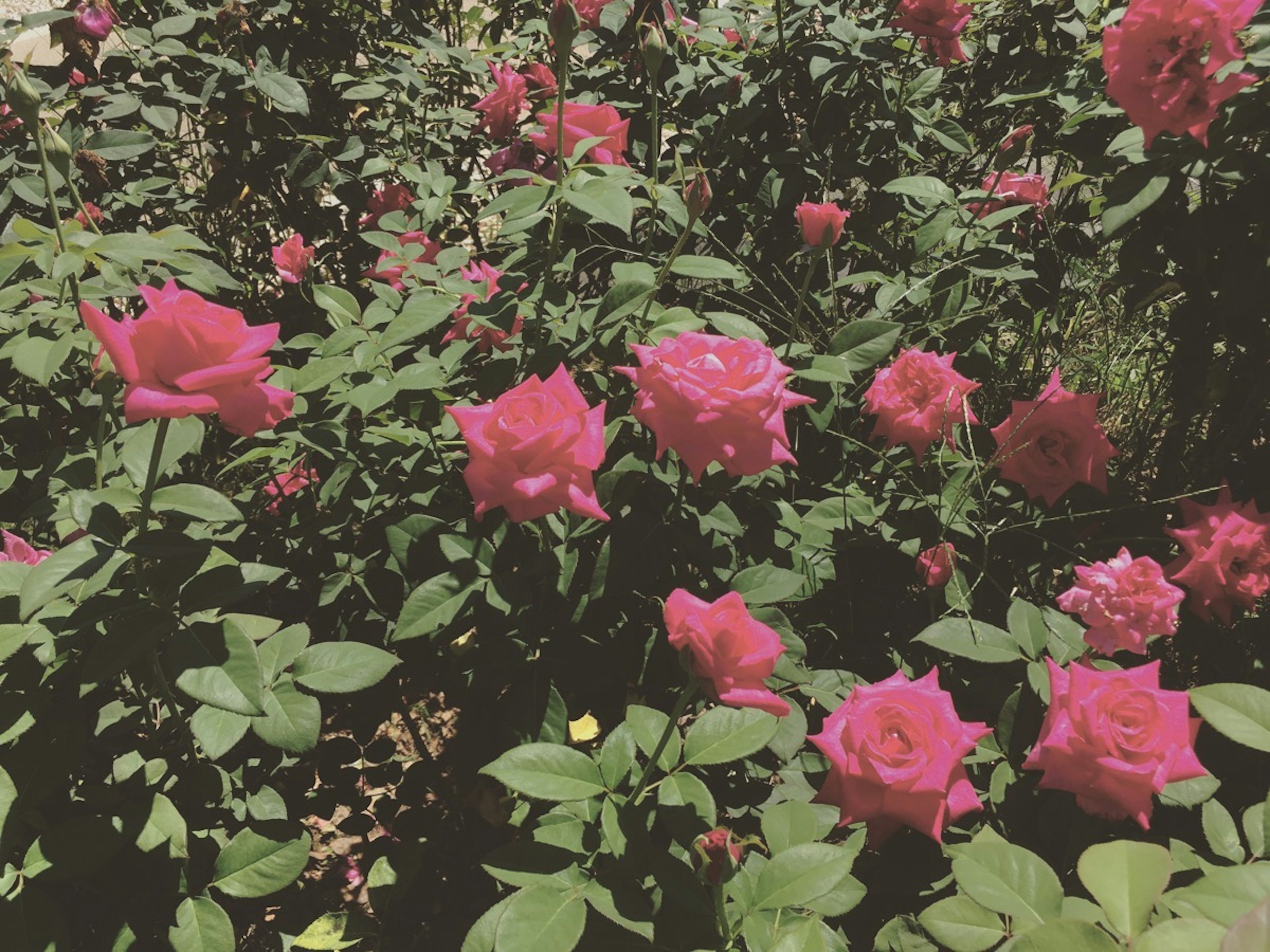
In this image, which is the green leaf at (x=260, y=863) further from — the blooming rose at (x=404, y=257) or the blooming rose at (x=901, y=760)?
the blooming rose at (x=404, y=257)

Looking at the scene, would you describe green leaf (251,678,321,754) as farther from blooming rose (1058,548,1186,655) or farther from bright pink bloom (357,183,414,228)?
bright pink bloom (357,183,414,228)

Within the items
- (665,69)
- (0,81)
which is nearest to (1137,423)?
(665,69)

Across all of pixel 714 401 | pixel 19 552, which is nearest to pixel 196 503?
pixel 19 552

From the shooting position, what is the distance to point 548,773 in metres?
0.93

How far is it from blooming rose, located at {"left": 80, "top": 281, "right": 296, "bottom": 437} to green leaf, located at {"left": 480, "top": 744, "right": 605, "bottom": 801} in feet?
A: 1.48

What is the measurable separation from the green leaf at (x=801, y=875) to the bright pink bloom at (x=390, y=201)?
67.2 inches

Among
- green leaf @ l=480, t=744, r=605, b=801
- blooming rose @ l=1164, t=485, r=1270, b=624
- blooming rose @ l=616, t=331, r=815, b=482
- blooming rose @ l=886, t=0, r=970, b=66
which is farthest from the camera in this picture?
blooming rose @ l=886, t=0, r=970, b=66

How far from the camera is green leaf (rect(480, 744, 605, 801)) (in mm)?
891

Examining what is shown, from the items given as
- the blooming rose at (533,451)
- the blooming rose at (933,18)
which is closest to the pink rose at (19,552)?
the blooming rose at (533,451)

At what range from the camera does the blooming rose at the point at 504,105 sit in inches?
73.9

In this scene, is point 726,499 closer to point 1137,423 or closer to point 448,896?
point 448,896

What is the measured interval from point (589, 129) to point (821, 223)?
40 centimetres


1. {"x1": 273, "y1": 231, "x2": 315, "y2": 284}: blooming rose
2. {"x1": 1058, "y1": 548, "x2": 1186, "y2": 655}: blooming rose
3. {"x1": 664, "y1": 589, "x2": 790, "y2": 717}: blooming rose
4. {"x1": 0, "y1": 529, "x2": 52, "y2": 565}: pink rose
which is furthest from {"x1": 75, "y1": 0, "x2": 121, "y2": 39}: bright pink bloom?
{"x1": 1058, "y1": 548, "x2": 1186, "y2": 655}: blooming rose

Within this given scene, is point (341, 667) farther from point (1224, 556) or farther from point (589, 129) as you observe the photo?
point (1224, 556)
